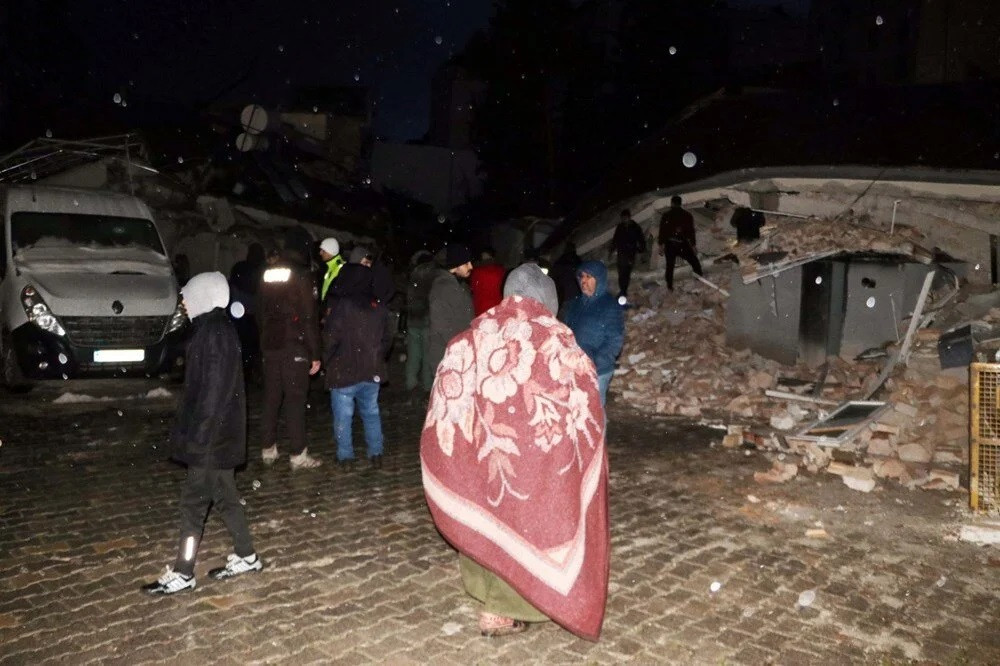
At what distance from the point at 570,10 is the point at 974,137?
73.8 ft

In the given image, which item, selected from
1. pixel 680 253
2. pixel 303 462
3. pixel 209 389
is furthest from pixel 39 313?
pixel 680 253

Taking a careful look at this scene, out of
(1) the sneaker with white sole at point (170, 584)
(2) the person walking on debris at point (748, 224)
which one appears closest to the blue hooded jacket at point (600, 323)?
(1) the sneaker with white sole at point (170, 584)

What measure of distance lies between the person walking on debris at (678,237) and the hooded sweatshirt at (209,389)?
11.3 m

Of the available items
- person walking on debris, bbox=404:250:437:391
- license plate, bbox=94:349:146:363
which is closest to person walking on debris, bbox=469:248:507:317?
person walking on debris, bbox=404:250:437:391

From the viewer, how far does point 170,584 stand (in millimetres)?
4785

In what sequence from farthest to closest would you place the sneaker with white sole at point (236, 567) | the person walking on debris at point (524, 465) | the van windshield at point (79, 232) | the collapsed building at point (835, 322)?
the van windshield at point (79, 232) < the collapsed building at point (835, 322) < the sneaker with white sole at point (236, 567) < the person walking on debris at point (524, 465)

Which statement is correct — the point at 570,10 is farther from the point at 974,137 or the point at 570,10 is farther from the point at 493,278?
the point at 493,278

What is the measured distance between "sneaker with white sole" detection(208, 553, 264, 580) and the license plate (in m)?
5.74

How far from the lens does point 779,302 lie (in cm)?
1286

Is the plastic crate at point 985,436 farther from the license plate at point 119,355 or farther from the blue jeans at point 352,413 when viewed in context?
the license plate at point 119,355

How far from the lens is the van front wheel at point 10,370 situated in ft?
32.2

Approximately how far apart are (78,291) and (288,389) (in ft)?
13.6

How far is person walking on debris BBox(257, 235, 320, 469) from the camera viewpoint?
24.3ft

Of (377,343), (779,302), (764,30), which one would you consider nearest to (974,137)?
(779,302)
